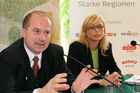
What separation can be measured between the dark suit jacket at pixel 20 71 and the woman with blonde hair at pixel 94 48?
0.68 metres

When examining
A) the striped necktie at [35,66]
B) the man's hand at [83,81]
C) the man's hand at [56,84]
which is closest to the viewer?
the man's hand at [56,84]

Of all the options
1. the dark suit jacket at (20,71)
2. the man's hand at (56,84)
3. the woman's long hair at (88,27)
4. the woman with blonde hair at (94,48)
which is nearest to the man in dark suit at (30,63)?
the dark suit jacket at (20,71)

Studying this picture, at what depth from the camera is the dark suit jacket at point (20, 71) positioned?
175cm

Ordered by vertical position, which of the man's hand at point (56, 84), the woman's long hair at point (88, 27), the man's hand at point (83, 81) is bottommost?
the man's hand at point (83, 81)

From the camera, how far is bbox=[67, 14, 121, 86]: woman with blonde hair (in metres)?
2.90

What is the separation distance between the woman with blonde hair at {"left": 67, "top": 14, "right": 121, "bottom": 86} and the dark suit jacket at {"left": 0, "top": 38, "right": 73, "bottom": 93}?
0.68 meters

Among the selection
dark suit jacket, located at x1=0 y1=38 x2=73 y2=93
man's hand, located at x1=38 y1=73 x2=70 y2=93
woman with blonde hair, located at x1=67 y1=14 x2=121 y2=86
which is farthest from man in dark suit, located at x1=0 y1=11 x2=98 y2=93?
woman with blonde hair, located at x1=67 y1=14 x2=121 y2=86

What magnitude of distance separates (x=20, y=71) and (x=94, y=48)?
145 centimetres

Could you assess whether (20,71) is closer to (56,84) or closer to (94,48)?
(56,84)

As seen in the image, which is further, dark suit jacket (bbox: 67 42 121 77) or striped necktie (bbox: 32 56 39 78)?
dark suit jacket (bbox: 67 42 121 77)

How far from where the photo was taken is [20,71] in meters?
1.88

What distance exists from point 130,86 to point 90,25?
1.12 metres

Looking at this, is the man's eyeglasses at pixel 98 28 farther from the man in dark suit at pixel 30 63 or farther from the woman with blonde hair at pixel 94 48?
the man in dark suit at pixel 30 63

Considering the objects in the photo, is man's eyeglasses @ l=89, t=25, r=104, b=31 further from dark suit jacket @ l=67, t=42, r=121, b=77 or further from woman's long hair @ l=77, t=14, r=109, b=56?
dark suit jacket @ l=67, t=42, r=121, b=77
